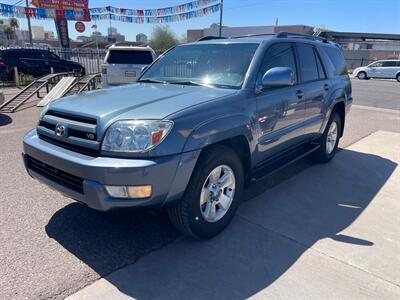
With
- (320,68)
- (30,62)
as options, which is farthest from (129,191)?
(30,62)

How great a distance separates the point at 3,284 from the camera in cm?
248

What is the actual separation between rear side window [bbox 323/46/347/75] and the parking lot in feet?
6.93

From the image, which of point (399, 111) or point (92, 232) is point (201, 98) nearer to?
point (92, 232)

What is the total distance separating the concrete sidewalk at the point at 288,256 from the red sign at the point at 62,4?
32679 millimetres

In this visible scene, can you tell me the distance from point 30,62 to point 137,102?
1728 centimetres

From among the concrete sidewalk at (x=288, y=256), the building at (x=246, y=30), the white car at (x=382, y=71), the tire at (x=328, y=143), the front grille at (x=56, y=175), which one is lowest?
the white car at (x=382, y=71)

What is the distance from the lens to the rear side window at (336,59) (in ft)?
18.1

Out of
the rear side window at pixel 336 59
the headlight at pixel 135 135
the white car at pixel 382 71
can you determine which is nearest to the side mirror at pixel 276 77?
the headlight at pixel 135 135

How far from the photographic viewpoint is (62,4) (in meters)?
31.8

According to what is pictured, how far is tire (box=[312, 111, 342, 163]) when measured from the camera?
539 centimetres

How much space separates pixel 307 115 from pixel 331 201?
118cm

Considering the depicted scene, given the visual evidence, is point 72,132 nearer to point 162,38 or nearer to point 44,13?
A: point 44,13

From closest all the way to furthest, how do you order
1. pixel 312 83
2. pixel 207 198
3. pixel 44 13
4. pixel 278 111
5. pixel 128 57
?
pixel 207 198 < pixel 278 111 < pixel 312 83 < pixel 128 57 < pixel 44 13

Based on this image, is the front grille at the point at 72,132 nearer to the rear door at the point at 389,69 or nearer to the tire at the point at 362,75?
the rear door at the point at 389,69
